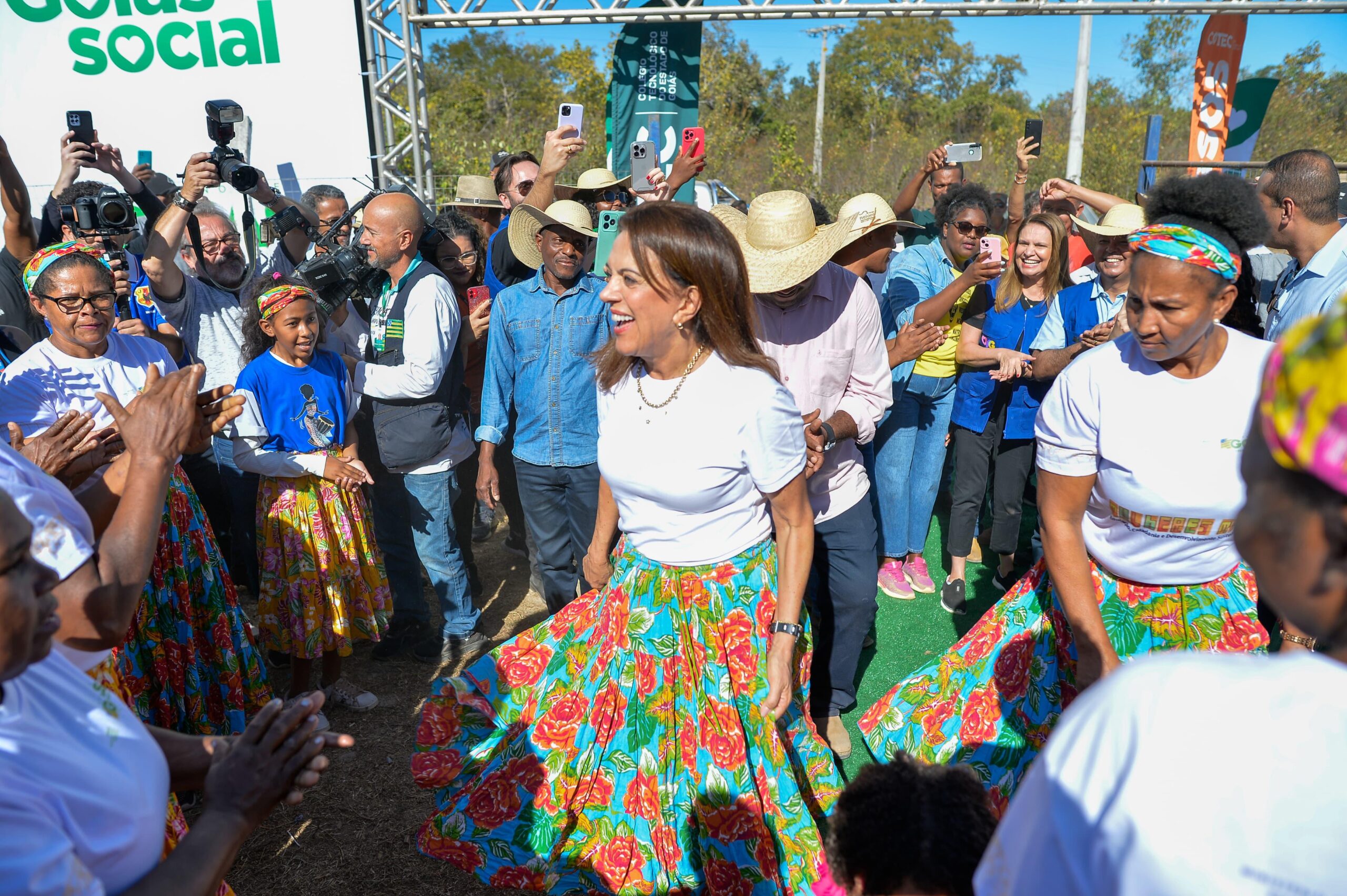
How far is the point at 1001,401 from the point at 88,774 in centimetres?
454

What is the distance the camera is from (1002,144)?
26609 millimetres

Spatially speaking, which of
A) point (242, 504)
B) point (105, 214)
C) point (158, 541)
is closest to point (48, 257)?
point (105, 214)

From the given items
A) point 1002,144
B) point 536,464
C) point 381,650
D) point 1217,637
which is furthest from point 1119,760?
point 1002,144

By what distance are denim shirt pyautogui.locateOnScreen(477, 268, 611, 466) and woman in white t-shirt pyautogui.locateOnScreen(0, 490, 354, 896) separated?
2.40 metres

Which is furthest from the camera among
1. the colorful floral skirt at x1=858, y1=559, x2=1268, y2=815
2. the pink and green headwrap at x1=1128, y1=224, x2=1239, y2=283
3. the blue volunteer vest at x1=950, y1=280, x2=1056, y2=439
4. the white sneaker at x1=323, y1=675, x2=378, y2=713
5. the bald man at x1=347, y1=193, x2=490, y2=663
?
the blue volunteer vest at x1=950, y1=280, x2=1056, y2=439

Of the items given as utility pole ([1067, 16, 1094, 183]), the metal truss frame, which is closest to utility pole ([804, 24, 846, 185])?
utility pole ([1067, 16, 1094, 183])

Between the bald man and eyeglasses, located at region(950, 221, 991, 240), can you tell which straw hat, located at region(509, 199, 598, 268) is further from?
eyeglasses, located at region(950, 221, 991, 240)

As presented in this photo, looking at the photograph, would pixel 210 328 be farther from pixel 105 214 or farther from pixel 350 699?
pixel 350 699

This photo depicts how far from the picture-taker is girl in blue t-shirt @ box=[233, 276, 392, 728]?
3531mm

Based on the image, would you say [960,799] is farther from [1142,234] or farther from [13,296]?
[13,296]

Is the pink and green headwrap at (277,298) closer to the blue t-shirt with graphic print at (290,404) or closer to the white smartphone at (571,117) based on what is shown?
the blue t-shirt with graphic print at (290,404)

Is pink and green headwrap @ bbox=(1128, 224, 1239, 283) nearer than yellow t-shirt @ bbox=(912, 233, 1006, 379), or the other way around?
pink and green headwrap @ bbox=(1128, 224, 1239, 283)

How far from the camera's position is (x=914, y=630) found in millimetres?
4445

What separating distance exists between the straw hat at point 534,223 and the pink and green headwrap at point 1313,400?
342cm
